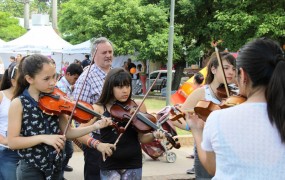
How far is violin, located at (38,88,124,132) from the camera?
312 cm

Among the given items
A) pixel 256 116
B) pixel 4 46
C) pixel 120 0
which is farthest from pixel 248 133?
pixel 120 0

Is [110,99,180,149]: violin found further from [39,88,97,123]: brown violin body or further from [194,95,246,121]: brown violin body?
[194,95,246,121]: brown violin body

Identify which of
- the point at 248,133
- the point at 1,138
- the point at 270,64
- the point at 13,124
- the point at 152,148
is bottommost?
the point at 152,148

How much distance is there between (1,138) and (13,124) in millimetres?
1027

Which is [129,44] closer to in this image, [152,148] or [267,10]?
[267,10]

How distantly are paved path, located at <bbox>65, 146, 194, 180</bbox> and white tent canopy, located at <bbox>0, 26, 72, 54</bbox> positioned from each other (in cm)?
1091

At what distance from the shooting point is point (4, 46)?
18453mm

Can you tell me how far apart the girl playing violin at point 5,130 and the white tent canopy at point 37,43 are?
44.8ft

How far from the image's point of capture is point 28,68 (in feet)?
10.5

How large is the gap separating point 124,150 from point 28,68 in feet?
3.28

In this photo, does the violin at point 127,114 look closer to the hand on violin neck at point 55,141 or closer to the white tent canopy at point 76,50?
the hand on violin neck at point 55,141

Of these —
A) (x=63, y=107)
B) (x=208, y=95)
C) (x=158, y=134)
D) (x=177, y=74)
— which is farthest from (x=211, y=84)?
(x=177, y=74)

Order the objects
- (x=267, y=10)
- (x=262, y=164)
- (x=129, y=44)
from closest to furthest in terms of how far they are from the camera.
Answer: (x=262, y=164), (x=267, y=10), (x=129, y=44)

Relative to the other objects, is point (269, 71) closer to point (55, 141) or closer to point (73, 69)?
point (55, 141)
